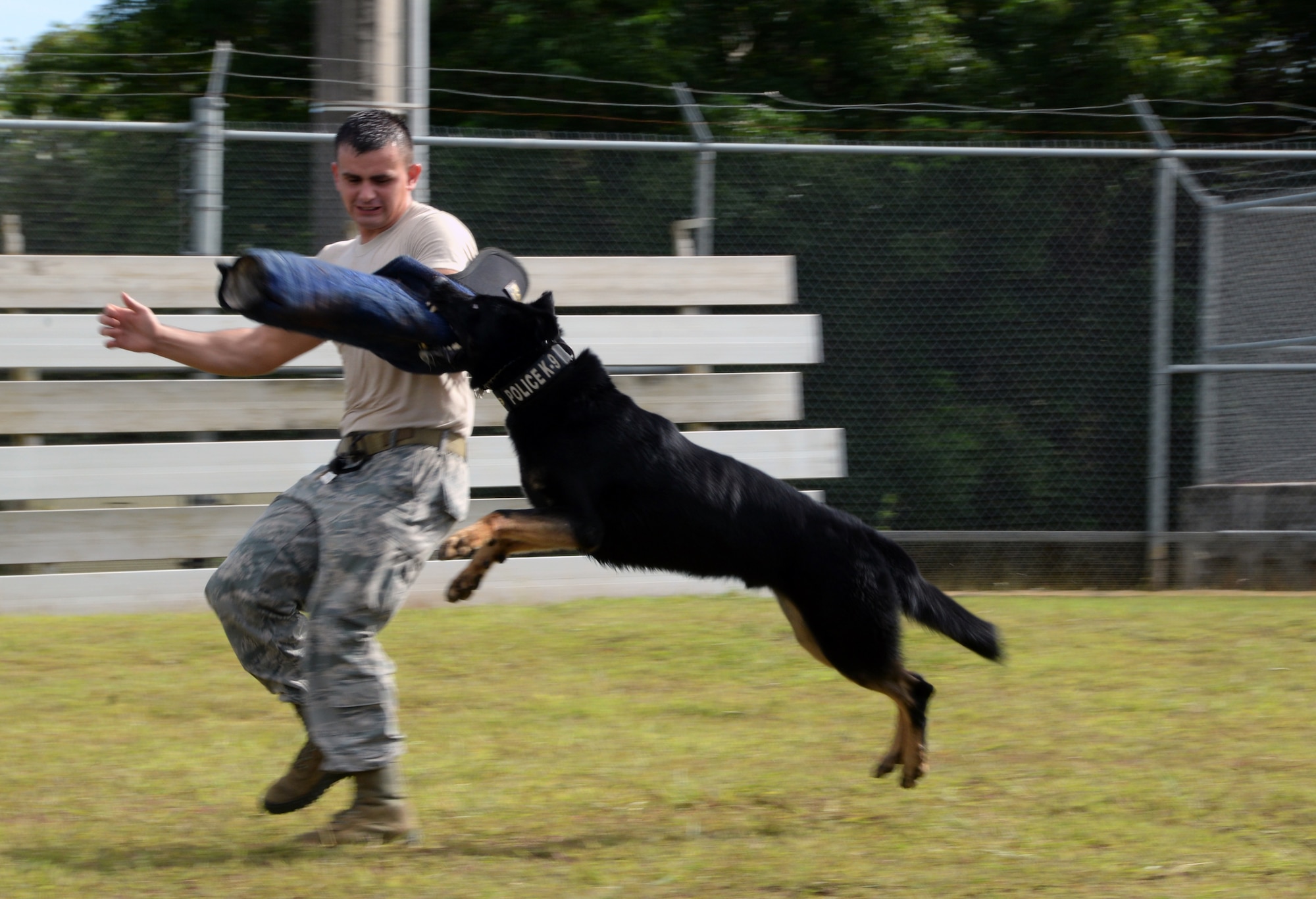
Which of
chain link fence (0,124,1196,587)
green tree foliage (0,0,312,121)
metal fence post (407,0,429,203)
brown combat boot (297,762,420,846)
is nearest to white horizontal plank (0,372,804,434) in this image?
metal fence post (407,0,429,203)

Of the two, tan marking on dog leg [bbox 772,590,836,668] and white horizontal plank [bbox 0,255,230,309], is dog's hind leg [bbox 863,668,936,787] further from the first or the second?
white horizontal plank [bbox 0,255,230,309]

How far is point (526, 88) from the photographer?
10359mm

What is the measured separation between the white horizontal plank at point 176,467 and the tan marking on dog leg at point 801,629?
285cm

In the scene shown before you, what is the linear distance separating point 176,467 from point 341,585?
12.8 feet

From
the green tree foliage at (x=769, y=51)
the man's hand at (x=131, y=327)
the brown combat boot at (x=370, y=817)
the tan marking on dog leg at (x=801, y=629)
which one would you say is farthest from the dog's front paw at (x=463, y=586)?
the green tree foliage at (x=769, y=51)

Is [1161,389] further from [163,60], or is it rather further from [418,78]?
[163,60]

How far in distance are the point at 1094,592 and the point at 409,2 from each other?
16.8 ft

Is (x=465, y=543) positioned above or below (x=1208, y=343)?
below

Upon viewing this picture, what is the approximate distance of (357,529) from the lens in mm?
3373

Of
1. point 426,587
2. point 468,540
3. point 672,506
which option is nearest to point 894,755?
point 672,506

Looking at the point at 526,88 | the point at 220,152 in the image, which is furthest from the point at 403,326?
the point at 526,88

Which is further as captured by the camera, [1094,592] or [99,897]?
[1094,592]

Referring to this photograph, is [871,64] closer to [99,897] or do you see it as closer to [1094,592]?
[1094,592]

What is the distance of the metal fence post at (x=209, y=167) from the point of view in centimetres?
674
